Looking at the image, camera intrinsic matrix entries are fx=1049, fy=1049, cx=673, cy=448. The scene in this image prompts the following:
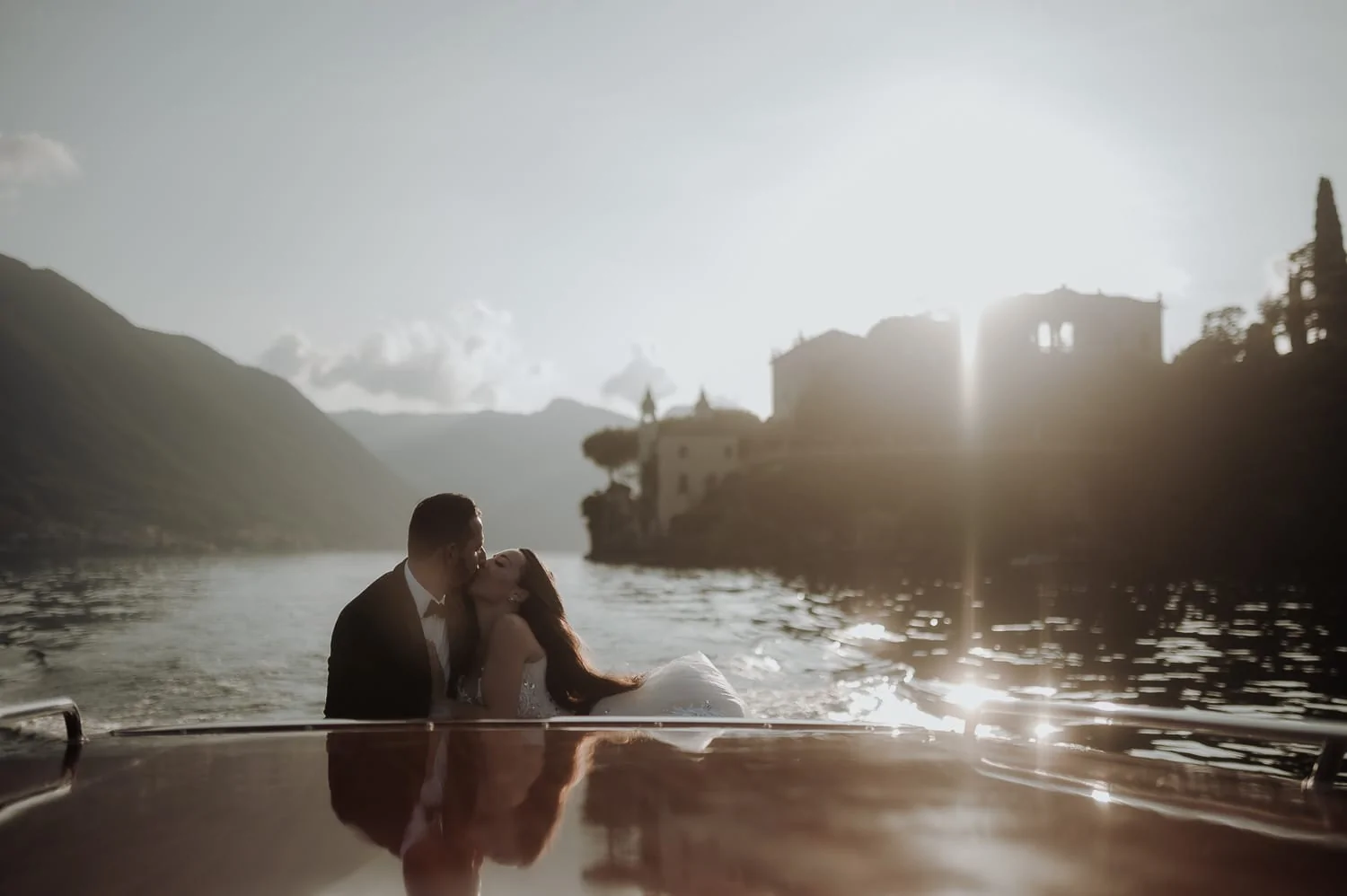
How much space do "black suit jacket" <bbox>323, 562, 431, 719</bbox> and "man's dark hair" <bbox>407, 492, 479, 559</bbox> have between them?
9.4 inches

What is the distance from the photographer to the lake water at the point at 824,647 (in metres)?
13.0

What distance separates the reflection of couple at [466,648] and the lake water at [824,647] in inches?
72.3

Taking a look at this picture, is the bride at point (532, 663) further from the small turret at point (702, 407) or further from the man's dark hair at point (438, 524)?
the small turret at point (702, 407)

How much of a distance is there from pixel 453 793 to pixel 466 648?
2.23 m

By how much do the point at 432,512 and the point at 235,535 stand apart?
11798 cm

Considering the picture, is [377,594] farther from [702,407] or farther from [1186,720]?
[702,407]

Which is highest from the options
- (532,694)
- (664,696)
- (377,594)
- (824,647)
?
(377,594)

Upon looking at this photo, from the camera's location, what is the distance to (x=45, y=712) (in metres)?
2.75

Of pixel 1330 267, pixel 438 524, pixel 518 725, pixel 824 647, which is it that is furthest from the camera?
pixel 1330 267

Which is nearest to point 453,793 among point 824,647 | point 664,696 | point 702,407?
point 664,696

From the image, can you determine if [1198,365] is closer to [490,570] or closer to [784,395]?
[784,395]

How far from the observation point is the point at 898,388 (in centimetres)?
6862

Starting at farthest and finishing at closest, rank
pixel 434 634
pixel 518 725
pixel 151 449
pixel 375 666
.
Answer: pixel 151 449, pixel 434 634, pixel 375 666, pixel 518 725

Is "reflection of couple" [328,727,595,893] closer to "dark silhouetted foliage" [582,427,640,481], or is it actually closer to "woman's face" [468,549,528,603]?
"woman's face" [468,549,528,603]
